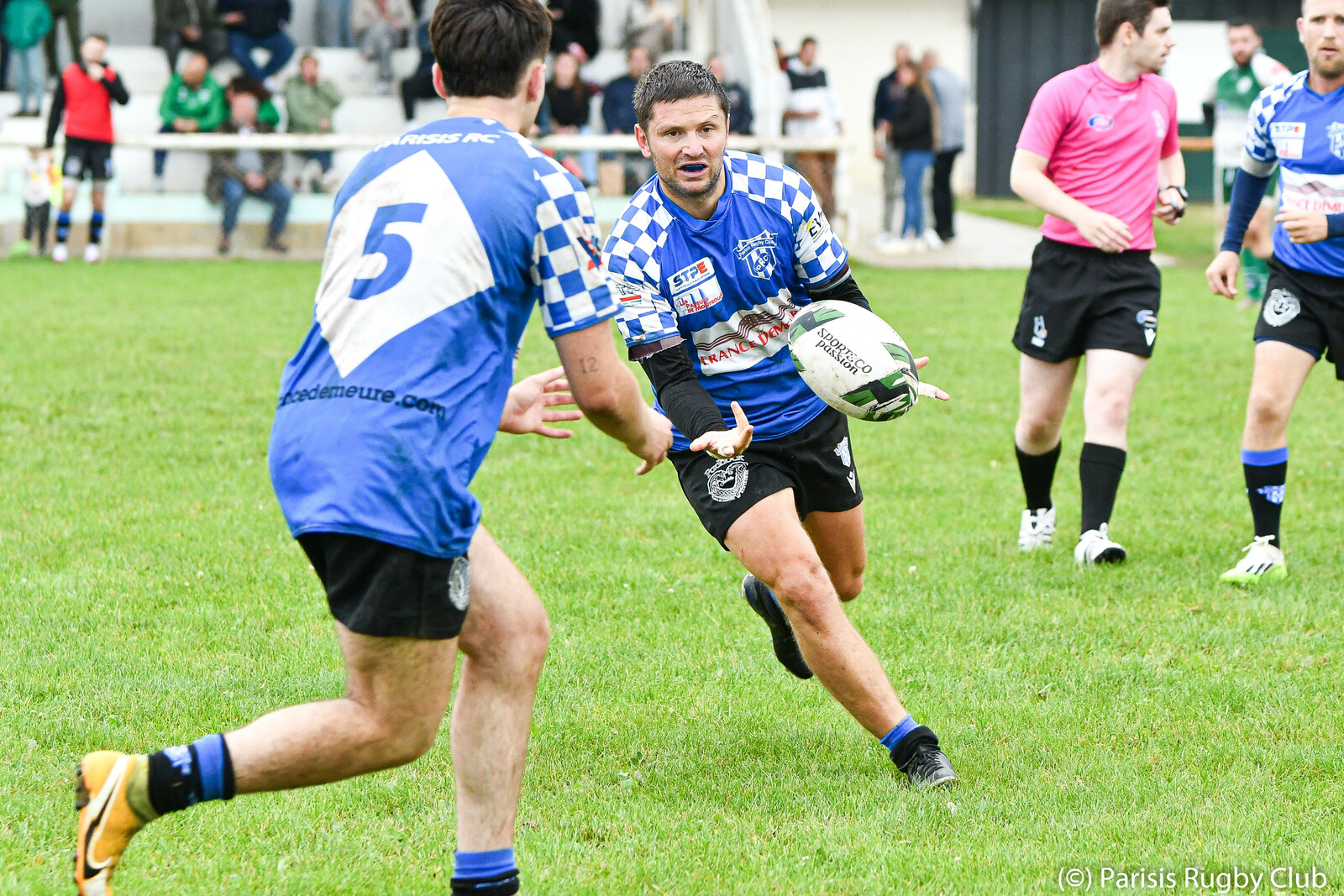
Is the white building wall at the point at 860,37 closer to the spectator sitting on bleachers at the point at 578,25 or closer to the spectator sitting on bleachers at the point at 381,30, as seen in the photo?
the spectator sitting on bleachers at the point at 578,25

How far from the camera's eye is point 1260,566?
6355 millimetres

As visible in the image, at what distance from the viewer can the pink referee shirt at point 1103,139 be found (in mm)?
6566

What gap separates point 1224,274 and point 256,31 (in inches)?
686

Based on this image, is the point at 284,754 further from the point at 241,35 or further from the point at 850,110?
the point at 850,110

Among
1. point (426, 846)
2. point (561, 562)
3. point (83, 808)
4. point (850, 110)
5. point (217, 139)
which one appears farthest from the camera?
point (850, 110)

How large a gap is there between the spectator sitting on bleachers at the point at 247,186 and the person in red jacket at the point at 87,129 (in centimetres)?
131

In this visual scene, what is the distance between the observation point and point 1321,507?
25.3ft

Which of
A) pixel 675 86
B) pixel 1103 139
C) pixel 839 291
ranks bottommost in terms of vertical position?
pixel 839 291

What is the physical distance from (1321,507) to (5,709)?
6331mm

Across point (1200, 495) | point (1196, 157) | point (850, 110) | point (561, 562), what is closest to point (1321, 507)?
point (1200, 495)

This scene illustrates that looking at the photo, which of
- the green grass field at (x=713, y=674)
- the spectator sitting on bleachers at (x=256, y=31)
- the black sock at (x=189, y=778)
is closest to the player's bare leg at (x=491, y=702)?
the green grass field at (x=713, y=674)

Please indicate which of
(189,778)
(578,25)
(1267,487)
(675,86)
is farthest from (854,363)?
(578,25)

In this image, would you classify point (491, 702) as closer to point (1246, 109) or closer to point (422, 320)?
point (422, 320)

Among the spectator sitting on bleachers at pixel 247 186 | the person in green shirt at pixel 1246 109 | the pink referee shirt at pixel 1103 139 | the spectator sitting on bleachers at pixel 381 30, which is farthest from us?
the spectator sitting on bleachers at pixel 381 30
